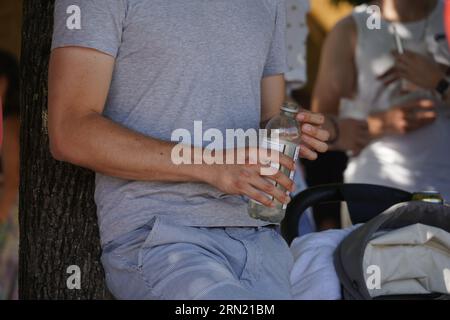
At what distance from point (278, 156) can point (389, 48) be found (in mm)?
2421

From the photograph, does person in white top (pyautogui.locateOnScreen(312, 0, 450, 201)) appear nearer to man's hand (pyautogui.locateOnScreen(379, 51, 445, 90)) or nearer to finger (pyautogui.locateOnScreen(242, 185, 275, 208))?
man's hand (pyautogui.locateOnScreen(379, 51, 445, 90))

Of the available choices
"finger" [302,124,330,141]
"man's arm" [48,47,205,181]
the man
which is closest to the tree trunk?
the man

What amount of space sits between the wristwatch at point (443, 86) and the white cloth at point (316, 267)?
1.69m

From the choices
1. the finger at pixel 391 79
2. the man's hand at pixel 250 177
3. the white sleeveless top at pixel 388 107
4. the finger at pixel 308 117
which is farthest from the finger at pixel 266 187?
the finger at pixel 391 79

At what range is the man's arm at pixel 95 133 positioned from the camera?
2732 mm

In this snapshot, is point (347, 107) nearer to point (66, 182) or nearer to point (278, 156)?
point (66, 182)

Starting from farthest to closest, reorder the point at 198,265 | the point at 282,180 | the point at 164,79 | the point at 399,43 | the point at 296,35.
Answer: the point at 296,35, the point at 399,43, the point at 164,79, the point at 282,180, the point at 198,265

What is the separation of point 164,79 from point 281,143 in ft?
1.29

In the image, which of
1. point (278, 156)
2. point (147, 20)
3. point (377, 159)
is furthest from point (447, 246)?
point (377, 159)

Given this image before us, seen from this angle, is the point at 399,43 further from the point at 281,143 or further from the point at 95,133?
the point at 95,133

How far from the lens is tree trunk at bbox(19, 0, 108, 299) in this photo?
338 cm

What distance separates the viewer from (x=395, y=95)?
4.98 m

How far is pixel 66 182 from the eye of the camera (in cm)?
337

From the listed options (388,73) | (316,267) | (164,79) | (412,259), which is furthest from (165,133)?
(388,73)
